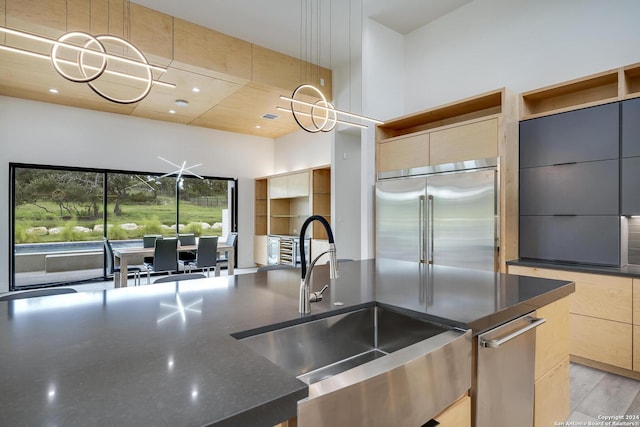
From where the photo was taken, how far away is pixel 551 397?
5.43 feet

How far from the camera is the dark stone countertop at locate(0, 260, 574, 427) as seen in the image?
65cm

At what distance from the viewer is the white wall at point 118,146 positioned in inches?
218

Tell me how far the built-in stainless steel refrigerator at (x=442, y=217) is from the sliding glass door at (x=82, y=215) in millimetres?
4725

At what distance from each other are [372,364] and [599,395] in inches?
94.6

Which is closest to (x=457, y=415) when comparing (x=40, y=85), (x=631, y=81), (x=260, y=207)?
(x=631, y=81)

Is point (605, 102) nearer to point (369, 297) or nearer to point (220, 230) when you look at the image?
point (369, 297)

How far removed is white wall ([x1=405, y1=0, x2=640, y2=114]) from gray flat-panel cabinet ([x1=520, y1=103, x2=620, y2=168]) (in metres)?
0.53

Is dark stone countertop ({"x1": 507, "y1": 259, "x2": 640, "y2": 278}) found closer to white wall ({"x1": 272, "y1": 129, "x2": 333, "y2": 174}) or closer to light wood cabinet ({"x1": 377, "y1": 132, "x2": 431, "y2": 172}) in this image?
light wood cabinet ({"x1": 377, "y1": 132, "x2": 431, "y2": 172})

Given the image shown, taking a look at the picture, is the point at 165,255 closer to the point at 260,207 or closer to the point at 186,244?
the point at 186,244

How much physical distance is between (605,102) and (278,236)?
5.83 metres

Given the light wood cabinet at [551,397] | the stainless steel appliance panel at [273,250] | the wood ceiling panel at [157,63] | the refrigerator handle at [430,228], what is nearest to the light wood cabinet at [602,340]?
the light wood cabinet at [551,397]

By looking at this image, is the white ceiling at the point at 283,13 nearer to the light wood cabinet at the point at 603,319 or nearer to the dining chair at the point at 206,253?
the dining chair at the point at 206,253

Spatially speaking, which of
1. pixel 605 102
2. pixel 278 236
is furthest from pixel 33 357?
pixel 278 236

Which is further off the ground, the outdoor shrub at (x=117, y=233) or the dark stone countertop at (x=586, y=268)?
the outdoor shrub at (x=117, y=233)
